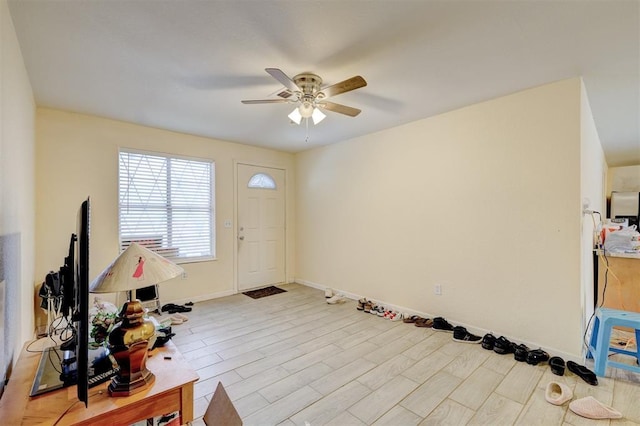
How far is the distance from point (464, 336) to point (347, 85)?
2680 millimetres

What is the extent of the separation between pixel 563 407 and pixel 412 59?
2.65 m

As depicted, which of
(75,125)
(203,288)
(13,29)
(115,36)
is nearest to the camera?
(13,29)

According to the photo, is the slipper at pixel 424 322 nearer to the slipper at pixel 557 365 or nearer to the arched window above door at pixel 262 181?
the slipper at pixel 557 365

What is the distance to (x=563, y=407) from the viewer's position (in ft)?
6.30

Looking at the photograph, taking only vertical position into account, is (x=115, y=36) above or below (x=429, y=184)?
above

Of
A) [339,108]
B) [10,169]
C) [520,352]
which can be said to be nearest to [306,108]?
[339,108]

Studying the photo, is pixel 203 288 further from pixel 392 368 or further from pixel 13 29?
pixel 13 29

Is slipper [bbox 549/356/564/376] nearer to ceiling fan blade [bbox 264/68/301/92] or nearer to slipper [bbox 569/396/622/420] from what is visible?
slipper [bbox 569/396/622/420]

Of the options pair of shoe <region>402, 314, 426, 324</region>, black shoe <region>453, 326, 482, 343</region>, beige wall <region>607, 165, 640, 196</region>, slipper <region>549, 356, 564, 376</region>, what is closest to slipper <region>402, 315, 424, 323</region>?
pair of shoe <region>402, 314, 426, 324</region>

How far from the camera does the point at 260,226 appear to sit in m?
5.02

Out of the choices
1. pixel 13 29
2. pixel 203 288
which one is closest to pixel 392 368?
pixel 203 288

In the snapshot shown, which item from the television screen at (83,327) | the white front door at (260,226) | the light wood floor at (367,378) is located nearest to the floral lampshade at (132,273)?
the television screen at (83,327)

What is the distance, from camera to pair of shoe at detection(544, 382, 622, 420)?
180 centimetres

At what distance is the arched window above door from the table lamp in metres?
3.69
